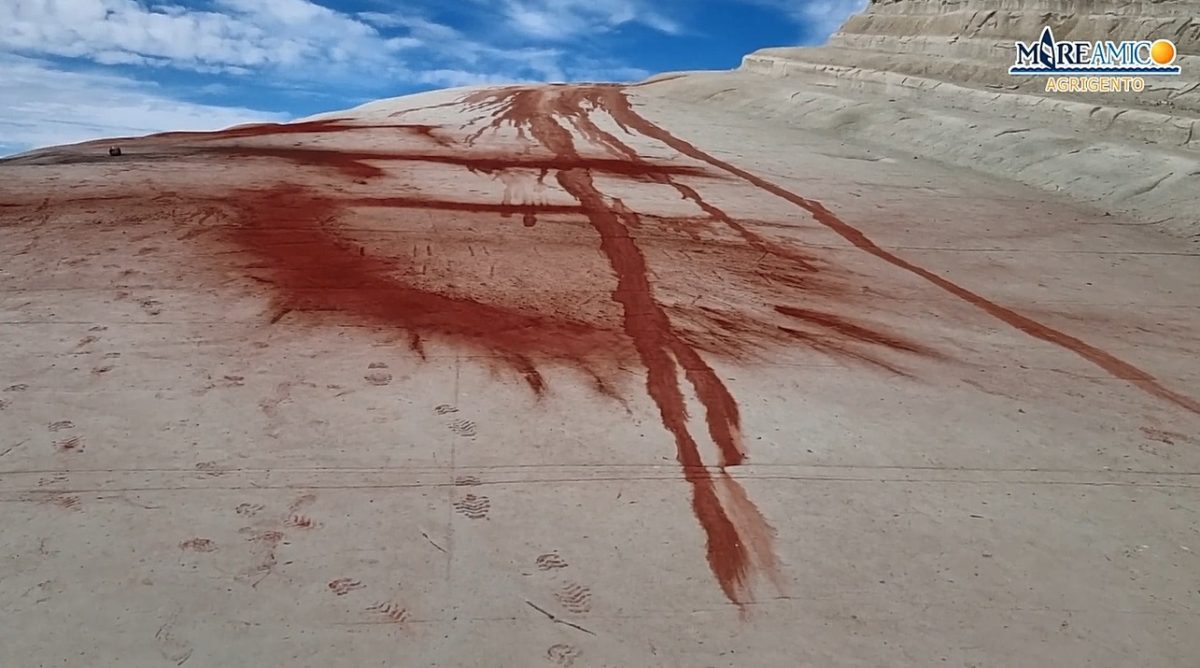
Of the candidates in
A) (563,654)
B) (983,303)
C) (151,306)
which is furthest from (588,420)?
(983,303)

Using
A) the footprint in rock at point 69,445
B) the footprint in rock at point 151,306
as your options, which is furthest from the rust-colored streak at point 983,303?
the footprint in rock at point 69,445

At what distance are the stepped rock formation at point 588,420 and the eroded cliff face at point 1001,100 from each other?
1.82 ft

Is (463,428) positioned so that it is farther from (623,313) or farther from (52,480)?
(623,313)

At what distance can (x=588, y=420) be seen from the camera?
5934 millimetres

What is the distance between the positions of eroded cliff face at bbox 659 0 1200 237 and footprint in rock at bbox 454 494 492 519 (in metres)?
10.4

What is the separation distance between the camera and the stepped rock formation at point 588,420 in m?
4.10

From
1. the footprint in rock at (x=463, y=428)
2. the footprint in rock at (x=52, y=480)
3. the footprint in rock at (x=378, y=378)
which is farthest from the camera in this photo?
the footprint in rock at (x=378, y=378)

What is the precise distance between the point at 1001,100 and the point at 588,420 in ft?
49.9

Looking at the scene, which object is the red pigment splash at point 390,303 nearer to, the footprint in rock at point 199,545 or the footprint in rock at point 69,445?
the footprint in rock at point 69,445

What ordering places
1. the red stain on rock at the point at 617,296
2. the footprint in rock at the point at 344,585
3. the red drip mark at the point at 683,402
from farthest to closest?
1. the red stain on rock at the point at 617,296
2. the red drip mark at the point at 683,402
3. the footprint in rock at the point at 344,585

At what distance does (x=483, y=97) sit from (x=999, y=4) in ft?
45.5

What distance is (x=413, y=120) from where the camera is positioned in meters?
20.7

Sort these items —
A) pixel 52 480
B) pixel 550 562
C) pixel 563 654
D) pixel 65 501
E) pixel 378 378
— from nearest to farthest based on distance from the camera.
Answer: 1. pixel 563 654
2. pixel 550 562
3. pixel 65 501
4. pixel 52 480
5. pixel 378 378

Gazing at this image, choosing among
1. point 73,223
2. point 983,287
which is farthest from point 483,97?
point 983,287
